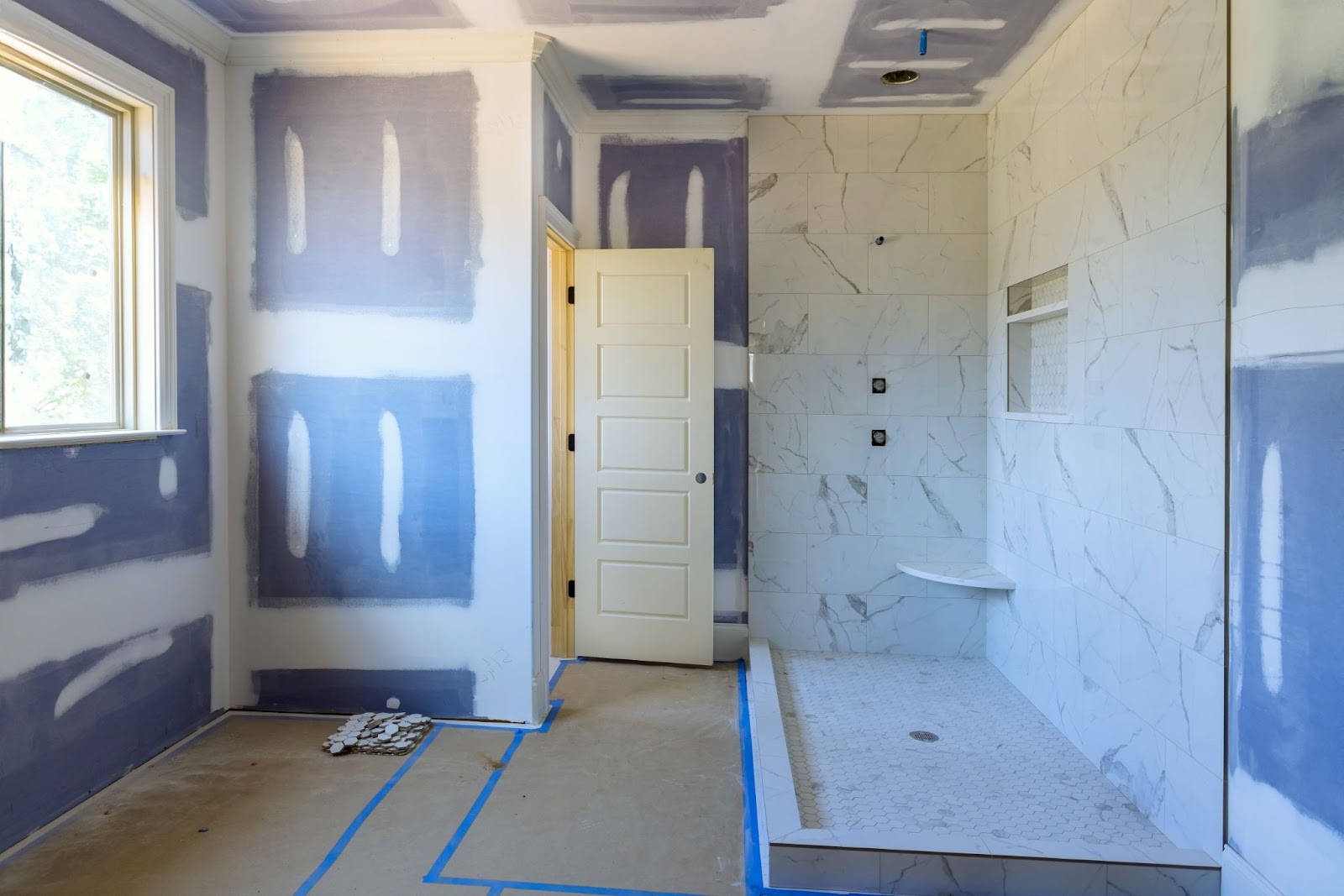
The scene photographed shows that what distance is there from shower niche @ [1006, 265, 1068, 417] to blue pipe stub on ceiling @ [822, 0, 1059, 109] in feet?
3.15

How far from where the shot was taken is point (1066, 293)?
128 inches

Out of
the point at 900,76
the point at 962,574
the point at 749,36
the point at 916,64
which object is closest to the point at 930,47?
the point at 916,64

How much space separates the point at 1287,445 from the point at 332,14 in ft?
11.2

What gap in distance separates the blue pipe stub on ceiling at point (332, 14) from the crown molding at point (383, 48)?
0.19 feet

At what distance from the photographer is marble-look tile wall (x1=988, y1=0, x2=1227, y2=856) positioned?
7.36ft

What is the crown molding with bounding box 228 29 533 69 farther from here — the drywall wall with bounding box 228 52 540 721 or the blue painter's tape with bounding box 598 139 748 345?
the blue painter's tape with bounding box 598 139 748 345

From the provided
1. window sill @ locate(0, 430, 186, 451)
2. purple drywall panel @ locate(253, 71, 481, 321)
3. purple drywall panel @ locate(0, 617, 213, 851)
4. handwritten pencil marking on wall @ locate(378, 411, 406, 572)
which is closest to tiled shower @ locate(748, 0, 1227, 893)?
purple drywall panel @ locate(253, 71, 481, 321)

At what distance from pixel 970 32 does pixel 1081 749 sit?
2833 millimetres

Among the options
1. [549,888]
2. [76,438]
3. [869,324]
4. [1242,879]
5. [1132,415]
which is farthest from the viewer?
[869,324]

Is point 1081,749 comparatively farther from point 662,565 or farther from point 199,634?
point 199,634

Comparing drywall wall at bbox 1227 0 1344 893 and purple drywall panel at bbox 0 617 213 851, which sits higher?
drywall wall at bbox 1227 0 1344 893

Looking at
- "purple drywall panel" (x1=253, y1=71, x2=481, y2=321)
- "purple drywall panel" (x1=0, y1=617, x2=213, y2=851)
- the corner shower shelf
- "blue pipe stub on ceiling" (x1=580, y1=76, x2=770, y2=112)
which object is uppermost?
"blue pipe stub on ceiling" (x1=580, y1=76, x2=770, y2=112)

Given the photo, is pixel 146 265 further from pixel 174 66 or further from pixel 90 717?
pixel 90 717

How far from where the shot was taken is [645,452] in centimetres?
405
